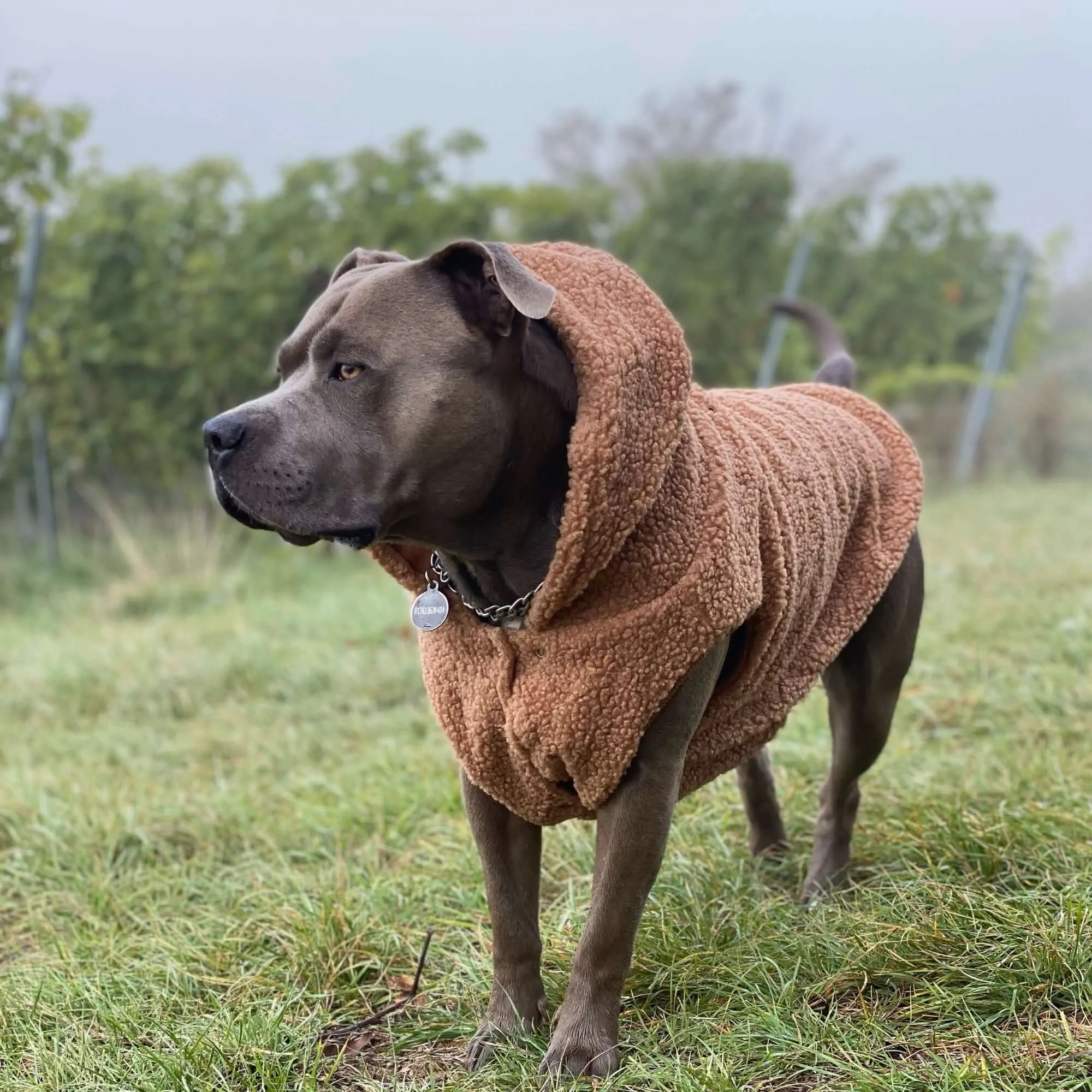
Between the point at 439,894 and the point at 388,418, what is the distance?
59.2 inches

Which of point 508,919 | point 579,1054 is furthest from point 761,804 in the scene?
point 579,1054

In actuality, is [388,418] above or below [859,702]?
above

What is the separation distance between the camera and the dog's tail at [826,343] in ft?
12.0

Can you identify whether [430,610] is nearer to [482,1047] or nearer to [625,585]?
[625,585]

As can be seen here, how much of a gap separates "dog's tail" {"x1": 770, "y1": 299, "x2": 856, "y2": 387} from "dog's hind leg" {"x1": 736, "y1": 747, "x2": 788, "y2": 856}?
110 centimetres

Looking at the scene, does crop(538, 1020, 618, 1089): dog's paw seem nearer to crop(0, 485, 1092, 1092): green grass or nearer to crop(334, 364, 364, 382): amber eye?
crop(0, 485, 1092, 1092): green grass

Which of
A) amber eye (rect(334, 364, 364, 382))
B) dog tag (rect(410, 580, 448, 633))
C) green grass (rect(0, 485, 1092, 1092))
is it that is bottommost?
green grass (rect(0, 485, 1092, 1092))

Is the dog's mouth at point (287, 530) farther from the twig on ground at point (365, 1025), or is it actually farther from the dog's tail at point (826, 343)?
the dog's tail at point (826, 343)

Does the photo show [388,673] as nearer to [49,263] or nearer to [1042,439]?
[49,263]

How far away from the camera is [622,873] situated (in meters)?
2.30

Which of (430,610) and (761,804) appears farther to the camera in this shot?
(761,804)

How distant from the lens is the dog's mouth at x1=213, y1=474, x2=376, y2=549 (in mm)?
2127

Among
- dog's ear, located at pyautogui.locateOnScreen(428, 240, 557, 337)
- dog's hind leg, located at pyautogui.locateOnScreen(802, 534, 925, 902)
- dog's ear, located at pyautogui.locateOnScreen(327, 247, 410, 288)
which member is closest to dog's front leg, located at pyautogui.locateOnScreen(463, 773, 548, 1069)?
dog's hind leg, located at pyautogui.locateOnScreen(802, 534, 925, 902)

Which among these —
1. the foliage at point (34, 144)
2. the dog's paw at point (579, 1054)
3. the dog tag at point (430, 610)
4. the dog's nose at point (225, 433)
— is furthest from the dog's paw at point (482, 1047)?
the foliage at point (34, 144)
